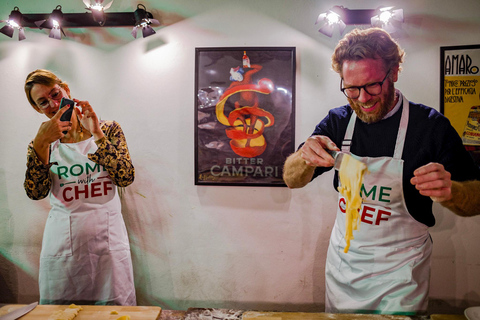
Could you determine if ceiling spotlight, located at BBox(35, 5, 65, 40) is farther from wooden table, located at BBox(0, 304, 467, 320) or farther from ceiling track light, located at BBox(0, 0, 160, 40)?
wooden table, located at BBox(0, 304, 467, 320)

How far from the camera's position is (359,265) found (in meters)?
1.63

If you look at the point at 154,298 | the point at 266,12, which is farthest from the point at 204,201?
the point at 266,12

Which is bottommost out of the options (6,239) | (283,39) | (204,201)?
(6,239)

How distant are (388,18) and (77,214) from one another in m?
2.56

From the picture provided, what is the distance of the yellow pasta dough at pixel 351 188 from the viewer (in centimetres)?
154

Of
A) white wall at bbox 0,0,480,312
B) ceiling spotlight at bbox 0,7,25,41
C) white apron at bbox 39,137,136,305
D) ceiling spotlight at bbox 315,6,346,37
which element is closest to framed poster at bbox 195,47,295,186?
white wall at bbox 0,0,480,312

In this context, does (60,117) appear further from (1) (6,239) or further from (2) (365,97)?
(2) (365,97)

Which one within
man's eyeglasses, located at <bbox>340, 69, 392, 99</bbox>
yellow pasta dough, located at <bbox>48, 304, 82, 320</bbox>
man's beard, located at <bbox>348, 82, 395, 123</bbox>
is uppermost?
man's eyeglasses, located at <bbox>340, 69, 392, 99</bbox>

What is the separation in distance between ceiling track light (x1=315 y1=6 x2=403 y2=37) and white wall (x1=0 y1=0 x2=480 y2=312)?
16cm

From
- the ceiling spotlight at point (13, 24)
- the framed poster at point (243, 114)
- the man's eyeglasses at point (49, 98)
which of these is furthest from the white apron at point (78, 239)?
the ceiling spotlight at point (13, 24)

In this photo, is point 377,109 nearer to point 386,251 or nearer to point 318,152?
point 318,152

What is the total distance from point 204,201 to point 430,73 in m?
2.02

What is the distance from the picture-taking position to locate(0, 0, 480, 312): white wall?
222 centimetres

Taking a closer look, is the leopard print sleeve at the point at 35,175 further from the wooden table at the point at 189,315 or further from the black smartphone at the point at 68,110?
the wooden table at the point at 189,315
